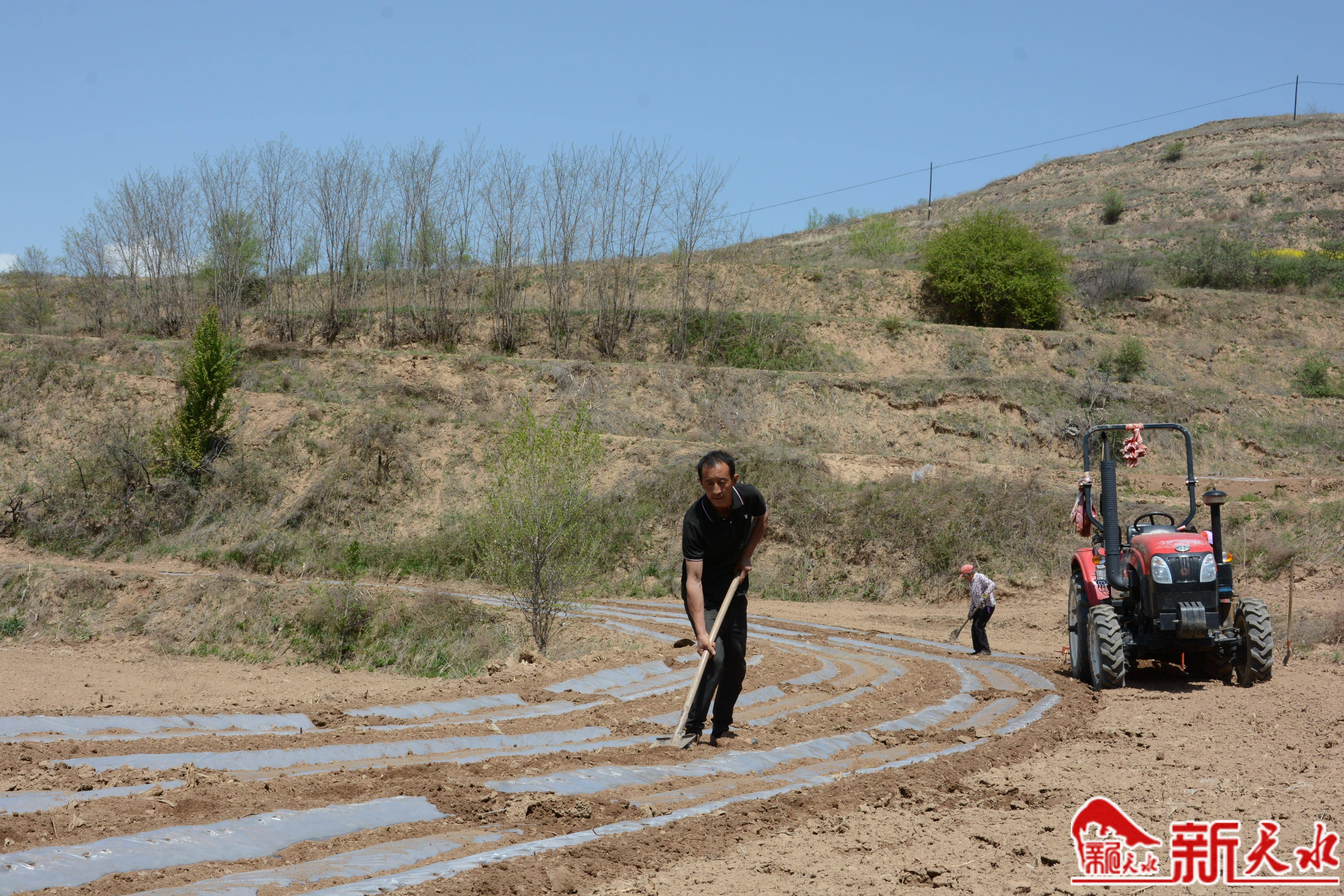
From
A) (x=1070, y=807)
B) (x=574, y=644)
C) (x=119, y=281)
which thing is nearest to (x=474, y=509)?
(x=574, y=644)

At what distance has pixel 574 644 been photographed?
15.9 metres

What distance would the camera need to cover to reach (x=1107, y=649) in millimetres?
11062

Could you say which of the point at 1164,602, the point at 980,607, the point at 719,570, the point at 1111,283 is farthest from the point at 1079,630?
the point at 1111,283

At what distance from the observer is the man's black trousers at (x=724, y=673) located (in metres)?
7.68

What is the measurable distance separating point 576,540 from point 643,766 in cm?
893

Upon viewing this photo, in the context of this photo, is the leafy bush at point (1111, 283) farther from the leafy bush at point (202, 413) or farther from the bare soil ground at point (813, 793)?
the bare soil ground at point (813, 793)

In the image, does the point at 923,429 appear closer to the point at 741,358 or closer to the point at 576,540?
the point at 741,358

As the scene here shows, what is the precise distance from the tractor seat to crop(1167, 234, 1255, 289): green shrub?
1705 inches

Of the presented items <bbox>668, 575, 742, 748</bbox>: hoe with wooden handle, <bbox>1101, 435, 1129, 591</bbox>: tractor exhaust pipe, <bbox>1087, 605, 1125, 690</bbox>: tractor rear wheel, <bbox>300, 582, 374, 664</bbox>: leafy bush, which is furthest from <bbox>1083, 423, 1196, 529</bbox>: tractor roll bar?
<bbox>300, 582, 374, 664</bbox>: leafy bush

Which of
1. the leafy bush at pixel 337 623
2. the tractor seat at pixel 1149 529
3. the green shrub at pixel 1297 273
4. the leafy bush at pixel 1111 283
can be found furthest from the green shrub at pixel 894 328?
the tractor seat at pixel 1149 529

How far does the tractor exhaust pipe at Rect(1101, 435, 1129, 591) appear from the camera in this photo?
11.1 m

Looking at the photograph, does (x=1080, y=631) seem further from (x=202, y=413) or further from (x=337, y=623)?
(x=202, y=413)

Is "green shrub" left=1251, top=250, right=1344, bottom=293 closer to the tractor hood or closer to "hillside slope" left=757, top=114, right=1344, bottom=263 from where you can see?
"hillside slope" left=757, top=114, right=1344, bottom=263

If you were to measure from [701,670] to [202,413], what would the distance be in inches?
1120
